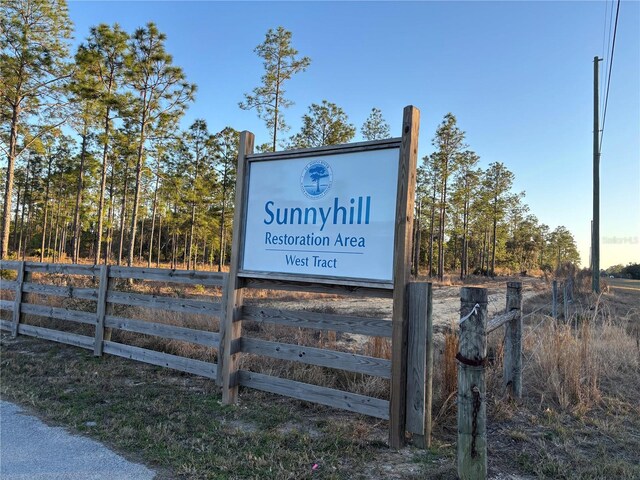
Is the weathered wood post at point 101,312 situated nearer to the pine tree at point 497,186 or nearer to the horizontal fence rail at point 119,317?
the horizontal fence rail at point 119,317

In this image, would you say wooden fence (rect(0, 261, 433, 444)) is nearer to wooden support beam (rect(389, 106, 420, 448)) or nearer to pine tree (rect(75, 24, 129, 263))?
wooden support beam (rect(389, 106, 420, 448))

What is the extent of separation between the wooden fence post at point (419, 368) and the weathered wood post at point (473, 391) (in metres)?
0.68

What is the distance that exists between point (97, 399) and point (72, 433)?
842mm

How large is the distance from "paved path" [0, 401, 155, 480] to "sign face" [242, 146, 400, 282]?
6.83 feet

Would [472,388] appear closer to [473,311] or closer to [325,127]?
[473,311]

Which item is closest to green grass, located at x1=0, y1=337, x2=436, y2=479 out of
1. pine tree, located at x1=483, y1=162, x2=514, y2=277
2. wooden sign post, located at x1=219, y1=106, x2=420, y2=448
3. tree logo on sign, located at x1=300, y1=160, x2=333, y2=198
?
wooden sign post, located at x1=219, y1=106, x2=420, y2=448

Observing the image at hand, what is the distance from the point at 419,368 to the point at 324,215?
1.61m

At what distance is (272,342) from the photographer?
430cm

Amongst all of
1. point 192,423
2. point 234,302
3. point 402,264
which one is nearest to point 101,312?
point 234,302

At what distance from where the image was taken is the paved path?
110 inches

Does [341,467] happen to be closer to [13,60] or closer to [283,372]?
[283,372]

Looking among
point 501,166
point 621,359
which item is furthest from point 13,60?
point 501,166

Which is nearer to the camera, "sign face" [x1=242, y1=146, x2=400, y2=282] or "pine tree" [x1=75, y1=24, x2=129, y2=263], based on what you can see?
"sign face" [x1=242, y1=146, x2=400, y2=282]

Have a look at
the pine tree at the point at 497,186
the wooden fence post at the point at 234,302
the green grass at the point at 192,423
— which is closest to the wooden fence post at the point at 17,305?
the green grass at the point at 192,423
